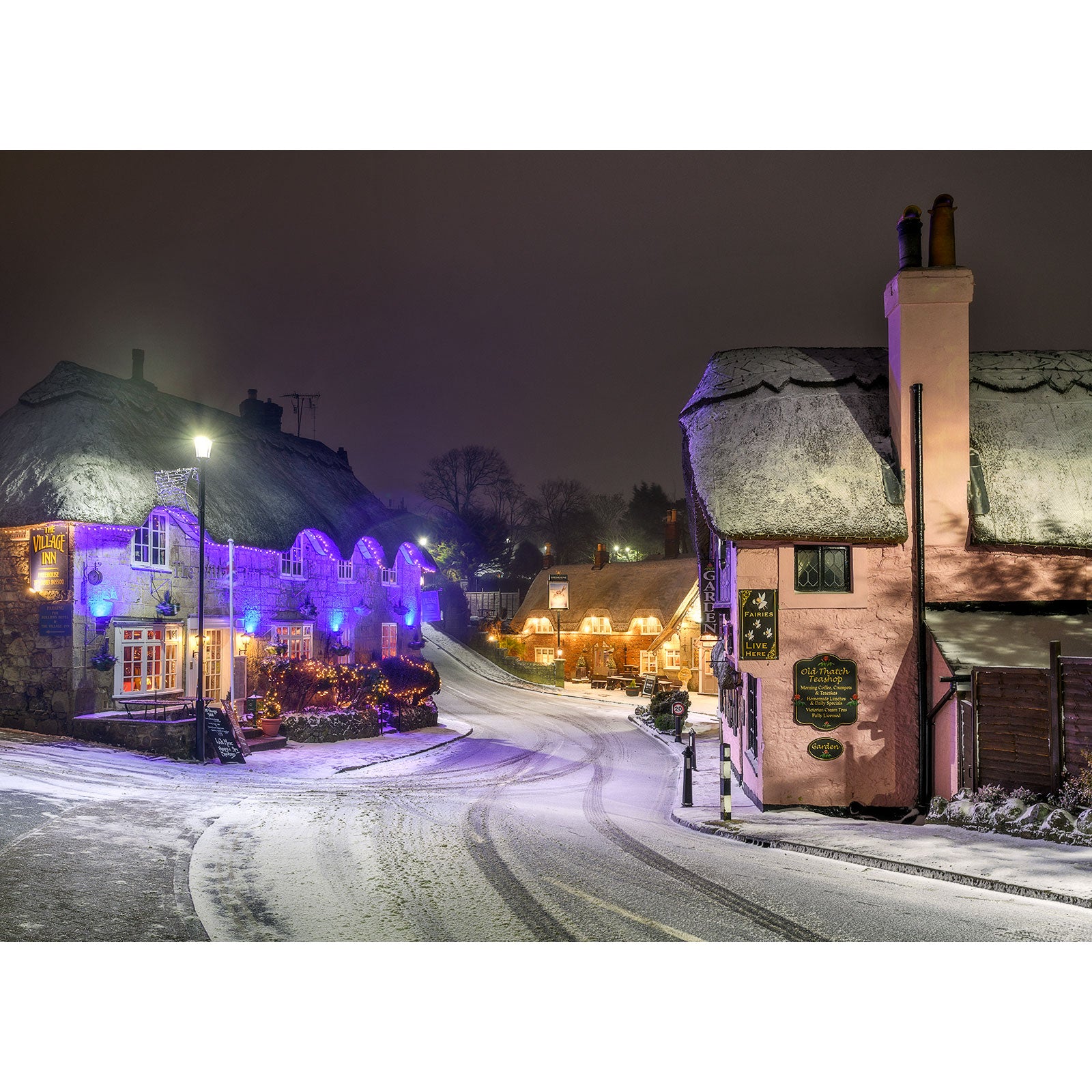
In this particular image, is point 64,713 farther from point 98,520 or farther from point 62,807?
point 62,807

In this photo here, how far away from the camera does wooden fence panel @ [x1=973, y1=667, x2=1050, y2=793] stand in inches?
346

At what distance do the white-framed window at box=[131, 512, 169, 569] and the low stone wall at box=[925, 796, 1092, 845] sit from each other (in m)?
15.9

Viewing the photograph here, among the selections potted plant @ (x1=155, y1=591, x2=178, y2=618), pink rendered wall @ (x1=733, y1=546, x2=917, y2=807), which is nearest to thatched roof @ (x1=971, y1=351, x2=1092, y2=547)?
pink rendered wall @ (x1=733, y1=546, x2=917, y2=807)

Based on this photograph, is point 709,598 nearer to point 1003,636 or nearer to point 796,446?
point 796,446

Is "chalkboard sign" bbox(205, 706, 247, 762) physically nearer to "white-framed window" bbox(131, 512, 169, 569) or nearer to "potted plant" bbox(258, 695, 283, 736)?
"potted plant" bbox(258, 695, 283, 736)

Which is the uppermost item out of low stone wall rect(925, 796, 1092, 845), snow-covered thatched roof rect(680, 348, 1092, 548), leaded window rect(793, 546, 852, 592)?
snow-covered thatched roof rect(680, 348, 1092, 548)

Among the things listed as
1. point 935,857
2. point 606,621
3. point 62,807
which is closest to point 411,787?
point 62,807

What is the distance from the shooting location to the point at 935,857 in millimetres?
7672

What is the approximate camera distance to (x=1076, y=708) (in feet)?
28.0

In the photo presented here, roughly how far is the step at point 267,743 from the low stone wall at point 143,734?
154 cm

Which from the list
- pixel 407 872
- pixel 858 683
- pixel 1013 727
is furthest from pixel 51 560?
pixel 1013 727

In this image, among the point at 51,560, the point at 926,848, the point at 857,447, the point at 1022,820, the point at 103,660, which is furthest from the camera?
the point at 103,660

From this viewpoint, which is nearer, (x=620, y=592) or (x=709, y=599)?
(x=709, y=599)

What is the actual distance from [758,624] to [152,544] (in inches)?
534
